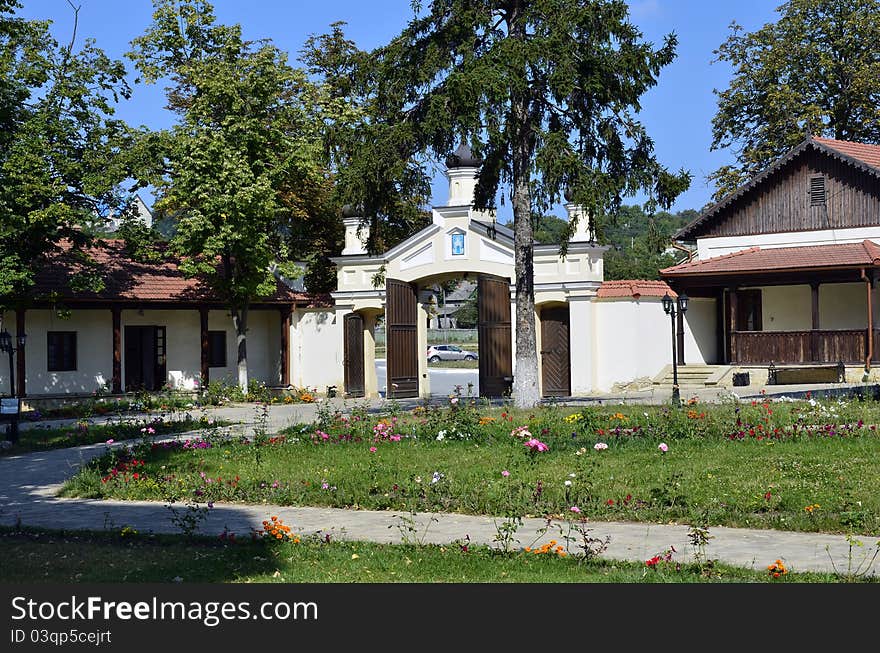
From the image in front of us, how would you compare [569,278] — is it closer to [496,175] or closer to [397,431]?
[496,175]

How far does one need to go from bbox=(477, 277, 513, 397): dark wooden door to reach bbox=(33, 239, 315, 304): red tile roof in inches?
307

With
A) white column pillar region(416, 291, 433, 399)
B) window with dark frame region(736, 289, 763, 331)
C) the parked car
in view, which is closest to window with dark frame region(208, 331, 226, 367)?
white column pillar region(416, 291, 433, 399)

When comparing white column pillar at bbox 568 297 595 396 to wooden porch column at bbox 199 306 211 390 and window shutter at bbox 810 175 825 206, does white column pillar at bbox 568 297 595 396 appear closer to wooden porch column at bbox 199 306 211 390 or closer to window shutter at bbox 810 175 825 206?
window shutter at bbox 810 175 825 206

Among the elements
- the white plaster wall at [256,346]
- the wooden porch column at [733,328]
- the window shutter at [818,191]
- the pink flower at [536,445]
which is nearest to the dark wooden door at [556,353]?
the wooden porch column at [733,328]

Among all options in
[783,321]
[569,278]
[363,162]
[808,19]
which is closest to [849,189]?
[783,321]

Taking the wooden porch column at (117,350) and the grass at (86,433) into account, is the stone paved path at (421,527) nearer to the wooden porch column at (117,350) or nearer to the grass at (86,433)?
the grass at (86,433)

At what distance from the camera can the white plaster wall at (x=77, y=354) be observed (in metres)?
30.8

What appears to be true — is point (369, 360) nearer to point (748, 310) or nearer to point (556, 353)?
point (556, 353)

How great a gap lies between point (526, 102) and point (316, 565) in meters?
15.3

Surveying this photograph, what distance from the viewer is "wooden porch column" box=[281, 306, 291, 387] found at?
1409 inches

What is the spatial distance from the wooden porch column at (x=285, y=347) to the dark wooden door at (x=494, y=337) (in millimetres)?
8248

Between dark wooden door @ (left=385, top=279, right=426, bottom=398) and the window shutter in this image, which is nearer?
dark wooden door @ (left=385, top=279, right=426, bottom=398)

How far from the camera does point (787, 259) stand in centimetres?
3156

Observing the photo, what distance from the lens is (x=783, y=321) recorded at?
111ft
